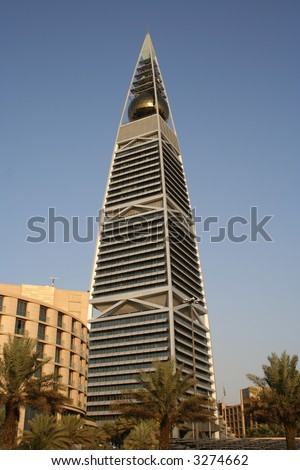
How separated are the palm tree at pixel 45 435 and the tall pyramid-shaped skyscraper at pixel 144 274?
79.0 metres

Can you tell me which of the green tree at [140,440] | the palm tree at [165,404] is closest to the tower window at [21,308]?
the green tree at [140,440]

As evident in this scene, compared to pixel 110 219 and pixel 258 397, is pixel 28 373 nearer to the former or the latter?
pixel 258 397

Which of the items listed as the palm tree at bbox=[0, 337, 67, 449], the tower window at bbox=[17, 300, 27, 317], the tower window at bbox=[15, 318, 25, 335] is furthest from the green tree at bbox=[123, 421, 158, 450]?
the tower window at bbox=[17, 300, 27, 317]

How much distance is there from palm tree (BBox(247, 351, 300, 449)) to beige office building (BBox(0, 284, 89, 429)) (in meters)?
28.8

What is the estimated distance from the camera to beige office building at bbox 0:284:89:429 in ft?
210

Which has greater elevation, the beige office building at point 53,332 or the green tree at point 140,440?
the beige office building at point 53,332

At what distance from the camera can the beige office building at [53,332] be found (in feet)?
210

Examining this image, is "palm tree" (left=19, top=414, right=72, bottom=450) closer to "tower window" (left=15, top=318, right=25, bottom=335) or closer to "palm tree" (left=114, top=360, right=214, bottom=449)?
"palm tree" (left=114, top=360, right=214, bottom=449)

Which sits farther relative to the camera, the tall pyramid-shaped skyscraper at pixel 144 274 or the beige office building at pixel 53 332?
the tall pyramid-shaped skyscraper at pixel 144 274

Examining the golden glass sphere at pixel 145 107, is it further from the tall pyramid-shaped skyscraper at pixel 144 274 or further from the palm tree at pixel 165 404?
the palm tree at pixel 165 404

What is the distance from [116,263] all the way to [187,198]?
118 ft
